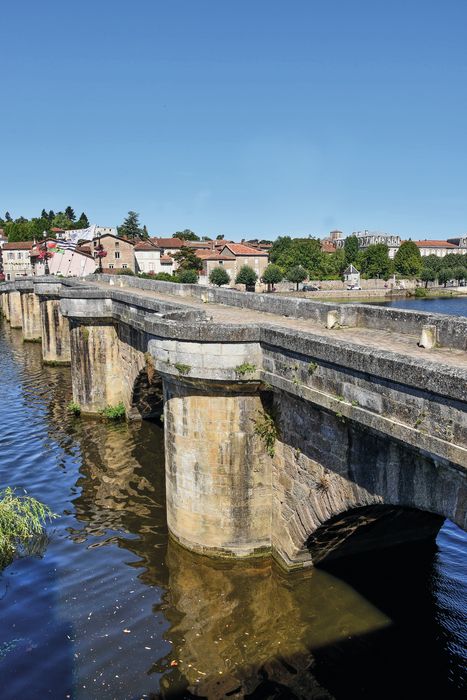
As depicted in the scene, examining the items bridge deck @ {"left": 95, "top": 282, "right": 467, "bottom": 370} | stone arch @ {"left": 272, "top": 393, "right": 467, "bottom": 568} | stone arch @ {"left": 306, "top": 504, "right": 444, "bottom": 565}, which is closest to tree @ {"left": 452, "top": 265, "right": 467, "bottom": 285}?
bridge deck @ {"left": 95, "top": 282, "right": 467, "bottom": 370}

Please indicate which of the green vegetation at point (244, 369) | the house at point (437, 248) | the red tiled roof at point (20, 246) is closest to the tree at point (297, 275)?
the red tiled roof at point (20, 246)

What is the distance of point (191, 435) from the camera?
11383 millimetres

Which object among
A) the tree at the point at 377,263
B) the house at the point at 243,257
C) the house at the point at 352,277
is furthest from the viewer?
the tree at the point at 377,263

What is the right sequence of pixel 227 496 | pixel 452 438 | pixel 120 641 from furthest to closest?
pixel 227 496 < pixel 120 641 < pixel 452 438

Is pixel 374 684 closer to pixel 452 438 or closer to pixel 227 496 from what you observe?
pixel 227 496

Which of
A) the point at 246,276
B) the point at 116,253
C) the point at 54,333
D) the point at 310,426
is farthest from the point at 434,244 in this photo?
the point at 310,426

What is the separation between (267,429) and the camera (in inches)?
428

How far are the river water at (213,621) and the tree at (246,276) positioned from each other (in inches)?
3045

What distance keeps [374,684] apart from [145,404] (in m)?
14.6

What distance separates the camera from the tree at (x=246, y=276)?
90812 millimetres

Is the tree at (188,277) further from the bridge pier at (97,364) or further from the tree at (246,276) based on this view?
the bridge pier at (97,364)

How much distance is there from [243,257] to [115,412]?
260ft

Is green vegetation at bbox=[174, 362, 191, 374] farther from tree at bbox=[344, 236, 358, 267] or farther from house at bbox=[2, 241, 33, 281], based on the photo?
tree at bbox=[344, 236, 358, 267]

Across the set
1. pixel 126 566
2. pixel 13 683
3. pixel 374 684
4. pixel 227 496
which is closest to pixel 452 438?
pixel 374 684
